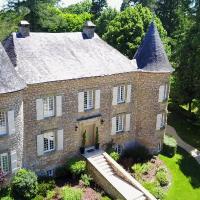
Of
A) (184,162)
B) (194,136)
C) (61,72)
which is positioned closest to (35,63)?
(61,72)

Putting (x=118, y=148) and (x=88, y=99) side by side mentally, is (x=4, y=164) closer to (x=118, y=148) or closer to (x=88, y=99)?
(x=88, y=99)

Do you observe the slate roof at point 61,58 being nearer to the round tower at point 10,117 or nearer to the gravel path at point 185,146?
the round tower at point 10,117

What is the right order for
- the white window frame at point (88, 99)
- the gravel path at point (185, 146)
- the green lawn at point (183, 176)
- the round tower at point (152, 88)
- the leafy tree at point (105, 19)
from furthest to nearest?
the leafy tree at point (105, 19) → the gravel path at point (185, 146) → the round tower at point (152, 88) → the white window frame at point (88, 99) → the green lawn at point (183, 176)

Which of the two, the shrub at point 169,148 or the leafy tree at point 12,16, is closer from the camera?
the shrub at point 169,148

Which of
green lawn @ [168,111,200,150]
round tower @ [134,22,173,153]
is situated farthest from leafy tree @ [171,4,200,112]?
round tower @ [134,22,173,153]

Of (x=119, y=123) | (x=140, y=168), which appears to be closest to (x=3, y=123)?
(x=119, y=123)

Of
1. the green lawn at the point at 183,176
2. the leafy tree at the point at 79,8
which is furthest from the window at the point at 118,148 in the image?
the leafy tree at the point at 79,8

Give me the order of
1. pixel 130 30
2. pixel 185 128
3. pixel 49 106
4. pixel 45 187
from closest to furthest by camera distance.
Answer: pixel 45 187, pixel 49 106, pixel 185 128, pixel 130 30
